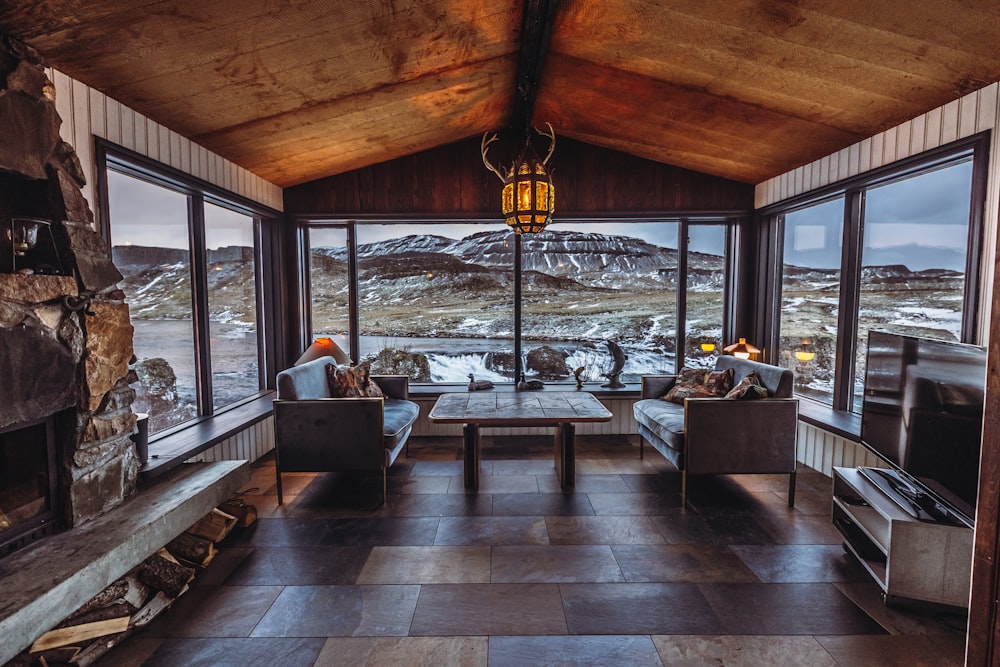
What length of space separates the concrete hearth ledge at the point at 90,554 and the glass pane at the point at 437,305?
2.53 metres

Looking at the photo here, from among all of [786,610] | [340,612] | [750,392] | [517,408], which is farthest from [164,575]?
[750,392]

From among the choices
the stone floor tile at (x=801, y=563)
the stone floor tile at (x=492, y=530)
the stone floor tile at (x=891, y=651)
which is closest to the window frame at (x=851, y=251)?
the stone floor tile at (x=801, y=563)

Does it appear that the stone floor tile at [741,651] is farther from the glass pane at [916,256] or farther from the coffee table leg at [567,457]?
the glass pane at [916,256]

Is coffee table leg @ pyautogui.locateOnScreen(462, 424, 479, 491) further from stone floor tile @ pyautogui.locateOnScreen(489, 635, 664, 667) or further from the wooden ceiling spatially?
the wooden ceiling

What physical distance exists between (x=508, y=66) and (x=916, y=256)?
10.4 ft

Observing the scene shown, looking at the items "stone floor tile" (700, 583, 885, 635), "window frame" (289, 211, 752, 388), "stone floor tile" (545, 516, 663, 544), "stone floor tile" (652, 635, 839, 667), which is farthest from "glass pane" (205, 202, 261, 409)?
"stone floor tile" (700, 583, 885, 635)

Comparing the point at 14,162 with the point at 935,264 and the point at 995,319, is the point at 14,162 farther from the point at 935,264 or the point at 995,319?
the point at 935,264

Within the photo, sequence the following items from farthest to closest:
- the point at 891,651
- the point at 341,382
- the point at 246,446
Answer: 1. the point at 246,446
2. the point at 341,382
3. the point at 891,651

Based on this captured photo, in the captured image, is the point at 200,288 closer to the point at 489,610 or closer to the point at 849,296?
the point at 489,610

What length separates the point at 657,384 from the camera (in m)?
4.35

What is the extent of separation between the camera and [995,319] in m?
1.04

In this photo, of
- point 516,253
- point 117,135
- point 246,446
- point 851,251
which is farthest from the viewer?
point 516,253

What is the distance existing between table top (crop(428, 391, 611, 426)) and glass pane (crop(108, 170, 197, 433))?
1.87 meters

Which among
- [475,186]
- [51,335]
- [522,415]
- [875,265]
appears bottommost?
[522,415]
